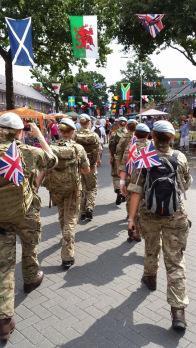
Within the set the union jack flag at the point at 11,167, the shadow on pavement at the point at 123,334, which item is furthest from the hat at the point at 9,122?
the shadow on pavement at the point at 123,334

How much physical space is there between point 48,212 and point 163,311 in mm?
4287

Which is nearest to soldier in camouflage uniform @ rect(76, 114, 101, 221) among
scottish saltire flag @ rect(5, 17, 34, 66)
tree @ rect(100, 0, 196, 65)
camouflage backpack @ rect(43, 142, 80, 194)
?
camouflage backpack @ rect(43, 142, 80, 194)

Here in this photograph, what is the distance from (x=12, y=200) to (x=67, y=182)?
151cm

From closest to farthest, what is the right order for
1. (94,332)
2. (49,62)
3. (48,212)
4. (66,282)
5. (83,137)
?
(94,332)
(66,282)
(83,137)
(48,212)
(49,62)

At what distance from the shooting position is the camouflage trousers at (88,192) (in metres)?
7.11

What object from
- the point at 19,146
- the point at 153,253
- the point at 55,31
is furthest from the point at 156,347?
the point at 55,31

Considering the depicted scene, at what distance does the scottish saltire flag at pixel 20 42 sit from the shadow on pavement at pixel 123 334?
926 centimetres

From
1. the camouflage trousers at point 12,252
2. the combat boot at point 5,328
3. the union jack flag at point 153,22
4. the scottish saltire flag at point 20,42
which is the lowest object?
the combat boot at point 5,328

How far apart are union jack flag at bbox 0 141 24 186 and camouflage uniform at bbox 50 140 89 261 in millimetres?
1589

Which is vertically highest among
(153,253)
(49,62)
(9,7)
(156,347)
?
(9,7)

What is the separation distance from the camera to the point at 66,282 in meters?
4.49

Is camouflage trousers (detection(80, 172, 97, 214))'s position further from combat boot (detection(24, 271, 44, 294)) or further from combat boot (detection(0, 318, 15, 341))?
combat boot (detection(0, 318, 15, 341))

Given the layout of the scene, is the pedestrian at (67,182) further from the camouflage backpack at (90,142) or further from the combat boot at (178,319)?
the camouflage backpack at (90,142)

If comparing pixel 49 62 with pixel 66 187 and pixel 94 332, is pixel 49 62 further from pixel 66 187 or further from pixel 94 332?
pixel 94 332
